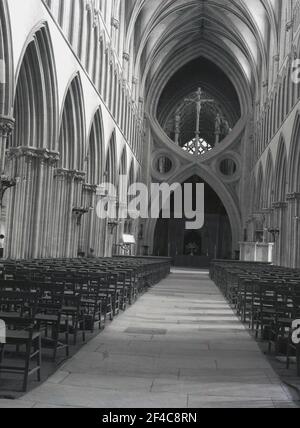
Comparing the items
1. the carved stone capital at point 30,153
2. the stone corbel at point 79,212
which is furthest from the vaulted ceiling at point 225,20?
the carved stone capital at point 30,153

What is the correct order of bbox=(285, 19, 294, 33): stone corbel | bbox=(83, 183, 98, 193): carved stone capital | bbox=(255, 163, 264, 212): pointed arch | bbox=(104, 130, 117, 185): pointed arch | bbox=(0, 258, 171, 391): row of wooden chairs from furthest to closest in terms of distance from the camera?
bbox=(255, 163, 264, 212): pointed arch → bbox=(104, 130, 117, 185): pointed arch → bbox=(285, 19, 294, 33): stone corbel → bbox=(83, 183, 98, 193): carved stone capital → bbox=(0, 258, 171, 391): row of wooden chairs

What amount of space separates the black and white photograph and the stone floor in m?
0.03

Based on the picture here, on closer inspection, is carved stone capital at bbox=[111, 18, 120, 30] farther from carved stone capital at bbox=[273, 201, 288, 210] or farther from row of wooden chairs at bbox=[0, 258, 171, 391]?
row of wooden chairs at bbox=[0, 258, 171, 391]

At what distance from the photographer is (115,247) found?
4106 centimetres

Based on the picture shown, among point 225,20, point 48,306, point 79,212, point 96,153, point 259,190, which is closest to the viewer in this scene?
point 48,306

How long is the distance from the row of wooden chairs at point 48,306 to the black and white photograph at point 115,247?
0.14 ft

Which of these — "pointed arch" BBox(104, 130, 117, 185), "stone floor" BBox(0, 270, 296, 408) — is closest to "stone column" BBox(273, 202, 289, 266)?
"pointed arch" BBox(104, 130, 117, 185)

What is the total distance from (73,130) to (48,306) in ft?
67.9

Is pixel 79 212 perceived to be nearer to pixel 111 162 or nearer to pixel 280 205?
pixel 111 162

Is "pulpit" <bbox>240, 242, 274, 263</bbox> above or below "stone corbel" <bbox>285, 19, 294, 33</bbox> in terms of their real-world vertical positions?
below

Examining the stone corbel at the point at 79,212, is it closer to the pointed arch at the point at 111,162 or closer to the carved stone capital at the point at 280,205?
the pointed arch at the point at 111,162

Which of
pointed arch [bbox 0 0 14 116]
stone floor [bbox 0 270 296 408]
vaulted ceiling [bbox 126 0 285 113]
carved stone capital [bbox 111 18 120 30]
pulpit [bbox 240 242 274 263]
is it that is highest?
vaulted ceiling [bbox 126 0 285 113]

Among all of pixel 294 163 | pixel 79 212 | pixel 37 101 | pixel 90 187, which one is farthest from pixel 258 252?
pixel 37 101

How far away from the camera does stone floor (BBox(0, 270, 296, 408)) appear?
5977 mm
